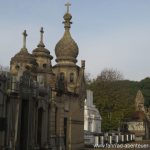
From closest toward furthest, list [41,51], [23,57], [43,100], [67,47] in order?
[43,100] → [23,57] → [41,51] → [67,47]

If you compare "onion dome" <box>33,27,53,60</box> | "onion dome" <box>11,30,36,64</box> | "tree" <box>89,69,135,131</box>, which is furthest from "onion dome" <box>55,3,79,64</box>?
"tree" <box>89,69,135,131</box>

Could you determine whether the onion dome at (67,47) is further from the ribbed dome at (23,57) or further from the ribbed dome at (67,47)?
the ribbed dome at (23,57)

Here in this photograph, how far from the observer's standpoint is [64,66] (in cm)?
4038

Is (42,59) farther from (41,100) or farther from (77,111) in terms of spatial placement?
(41,100)

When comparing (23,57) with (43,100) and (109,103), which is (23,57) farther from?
(109,103)

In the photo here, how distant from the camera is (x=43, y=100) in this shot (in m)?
29.8

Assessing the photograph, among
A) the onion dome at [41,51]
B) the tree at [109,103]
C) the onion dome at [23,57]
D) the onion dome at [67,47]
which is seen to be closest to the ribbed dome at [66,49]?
the onion dome at [67,47]

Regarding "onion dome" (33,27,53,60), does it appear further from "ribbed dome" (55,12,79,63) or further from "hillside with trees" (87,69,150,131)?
"hillside with trees" (87,69,150,131)

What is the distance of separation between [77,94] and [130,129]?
35.0 m

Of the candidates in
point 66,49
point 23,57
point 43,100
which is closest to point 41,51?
point 66,49

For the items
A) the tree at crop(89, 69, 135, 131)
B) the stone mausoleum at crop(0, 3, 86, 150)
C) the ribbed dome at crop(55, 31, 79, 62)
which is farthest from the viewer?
the tree at crop(89, 69, 135, 131)

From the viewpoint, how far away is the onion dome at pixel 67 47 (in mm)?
40688

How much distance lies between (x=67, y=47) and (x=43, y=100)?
40.2ft

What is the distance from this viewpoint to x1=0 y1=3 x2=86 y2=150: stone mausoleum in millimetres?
24922
